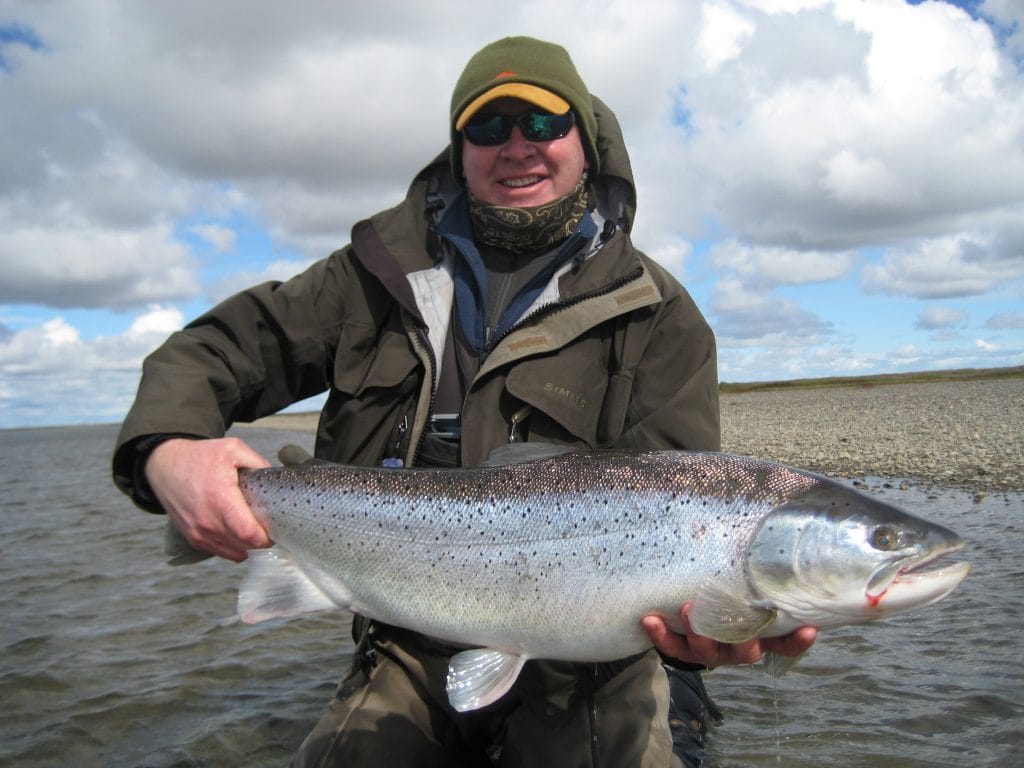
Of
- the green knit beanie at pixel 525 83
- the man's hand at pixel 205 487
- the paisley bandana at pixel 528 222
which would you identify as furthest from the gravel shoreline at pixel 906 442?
the man's hand at pixel 205 487

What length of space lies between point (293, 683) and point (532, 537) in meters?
4.39

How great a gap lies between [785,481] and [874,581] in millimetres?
487

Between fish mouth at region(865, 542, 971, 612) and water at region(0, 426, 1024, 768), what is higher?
fish mouth at region(865, 542, 971, 612)

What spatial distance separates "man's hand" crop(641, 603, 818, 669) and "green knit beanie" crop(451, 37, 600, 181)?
8.52 feet

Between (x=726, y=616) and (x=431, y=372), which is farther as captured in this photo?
(x=431, y=372)

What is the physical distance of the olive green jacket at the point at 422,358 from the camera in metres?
3.74

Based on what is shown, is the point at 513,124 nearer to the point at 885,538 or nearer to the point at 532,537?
the point at 532,537

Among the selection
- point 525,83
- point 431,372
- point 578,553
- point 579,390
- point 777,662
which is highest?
point 525,83

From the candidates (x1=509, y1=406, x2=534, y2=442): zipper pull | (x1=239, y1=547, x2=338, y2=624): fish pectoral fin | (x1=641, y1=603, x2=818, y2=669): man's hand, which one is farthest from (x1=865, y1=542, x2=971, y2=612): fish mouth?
(x1=239, y1=547, x2=338, y2=624): fish pectoral fin

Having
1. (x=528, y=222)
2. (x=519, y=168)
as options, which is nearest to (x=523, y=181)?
(x=519, y=168)

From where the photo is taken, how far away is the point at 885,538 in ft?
9.61

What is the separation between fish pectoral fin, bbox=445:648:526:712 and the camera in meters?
3.11

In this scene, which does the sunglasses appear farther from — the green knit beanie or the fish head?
the fish head

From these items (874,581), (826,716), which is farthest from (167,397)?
(826,716)
